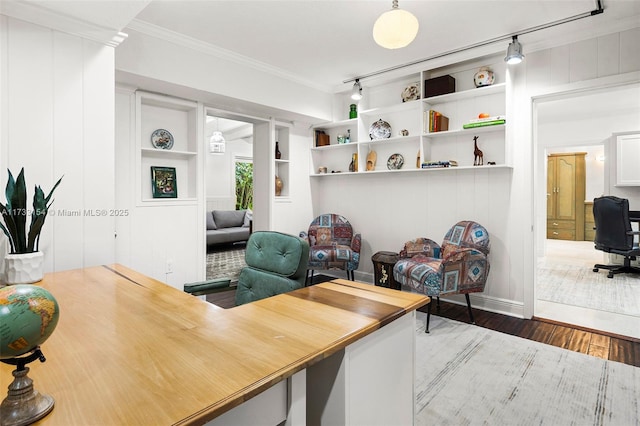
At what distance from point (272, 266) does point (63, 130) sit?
1.45m

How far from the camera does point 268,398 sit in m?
0.83

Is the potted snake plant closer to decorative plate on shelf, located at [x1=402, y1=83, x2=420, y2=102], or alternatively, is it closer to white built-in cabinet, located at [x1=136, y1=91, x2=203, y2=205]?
white built-in cabinet, located at [x1=136, y1=91, x2=203, y2=205]

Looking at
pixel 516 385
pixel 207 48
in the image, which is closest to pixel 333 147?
pixel 207 48

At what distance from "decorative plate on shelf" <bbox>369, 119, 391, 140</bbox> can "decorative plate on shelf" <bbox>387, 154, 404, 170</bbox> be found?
26cm

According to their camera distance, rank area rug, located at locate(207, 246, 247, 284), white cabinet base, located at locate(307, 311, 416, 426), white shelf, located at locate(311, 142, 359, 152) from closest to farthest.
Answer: white cabinet base, located at locate(307, 311, 416, 426) < white shelf, located at locate(311, 142, 359, 152) < area rug, located at locate(207, 246, 247, 284)

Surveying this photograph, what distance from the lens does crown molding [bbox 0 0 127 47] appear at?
1.76 metres

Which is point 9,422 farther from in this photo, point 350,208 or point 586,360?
point 350,208

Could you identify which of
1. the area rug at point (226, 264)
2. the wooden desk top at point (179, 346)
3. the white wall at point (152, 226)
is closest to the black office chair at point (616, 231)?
the wooden desk top at point (179, 346)

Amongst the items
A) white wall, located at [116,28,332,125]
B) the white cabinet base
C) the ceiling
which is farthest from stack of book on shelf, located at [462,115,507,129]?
the white cabinet base

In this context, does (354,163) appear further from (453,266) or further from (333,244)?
(453,266)

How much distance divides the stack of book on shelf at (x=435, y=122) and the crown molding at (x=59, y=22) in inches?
112

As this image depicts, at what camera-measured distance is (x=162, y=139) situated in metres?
3.47

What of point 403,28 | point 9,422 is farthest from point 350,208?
point 9,422

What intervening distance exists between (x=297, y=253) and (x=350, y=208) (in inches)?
117
